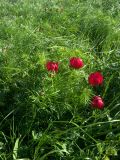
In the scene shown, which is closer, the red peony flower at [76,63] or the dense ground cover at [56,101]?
the dense ground cover at [56,101]

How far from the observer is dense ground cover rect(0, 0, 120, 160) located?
108 inches

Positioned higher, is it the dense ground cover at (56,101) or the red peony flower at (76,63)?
the red peony flower at (76,63)

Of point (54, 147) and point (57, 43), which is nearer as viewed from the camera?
point (54, 147)

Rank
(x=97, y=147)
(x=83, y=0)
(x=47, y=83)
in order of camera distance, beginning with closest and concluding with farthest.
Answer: (x=97, y=147), (x=47, y=83), (x=83, y=0)

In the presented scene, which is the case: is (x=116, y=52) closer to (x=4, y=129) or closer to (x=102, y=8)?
(x=4, y=129)

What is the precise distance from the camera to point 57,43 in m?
3.95

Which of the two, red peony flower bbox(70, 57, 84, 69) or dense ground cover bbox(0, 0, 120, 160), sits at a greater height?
red peony flower bbox(70, 57, 84, 69)

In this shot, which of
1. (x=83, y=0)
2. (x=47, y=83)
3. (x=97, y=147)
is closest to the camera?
(x=97, y=147)

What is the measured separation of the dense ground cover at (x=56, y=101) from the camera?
275 cm

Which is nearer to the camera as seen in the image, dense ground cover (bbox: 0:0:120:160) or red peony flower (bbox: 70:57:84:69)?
dense ground cover (bbox: 0:0:120:160)

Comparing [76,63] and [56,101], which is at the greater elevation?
[76,63]

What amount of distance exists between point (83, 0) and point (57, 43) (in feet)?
8.12

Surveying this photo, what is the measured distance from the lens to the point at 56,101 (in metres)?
2.98

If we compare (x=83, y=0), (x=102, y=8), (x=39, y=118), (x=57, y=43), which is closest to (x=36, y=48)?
(x=57, y=43)
